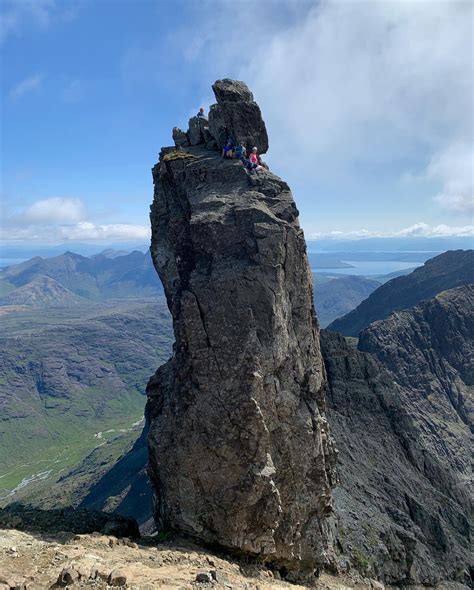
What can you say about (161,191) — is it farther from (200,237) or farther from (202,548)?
(202,548)

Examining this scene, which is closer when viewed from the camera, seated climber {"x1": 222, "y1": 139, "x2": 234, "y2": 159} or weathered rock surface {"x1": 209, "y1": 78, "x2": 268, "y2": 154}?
seated climber {"x1": 222, "y1": 139, "x2": 234, "y2": 159}

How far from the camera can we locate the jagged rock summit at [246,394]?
119ft

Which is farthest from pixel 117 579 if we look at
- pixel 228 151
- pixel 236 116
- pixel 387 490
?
pixel 387 490

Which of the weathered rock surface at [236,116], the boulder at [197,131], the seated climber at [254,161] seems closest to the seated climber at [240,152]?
the seated climber at [254,161]

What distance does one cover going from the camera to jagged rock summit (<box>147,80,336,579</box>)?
36.2m

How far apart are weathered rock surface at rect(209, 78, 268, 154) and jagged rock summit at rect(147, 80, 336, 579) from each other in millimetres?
7347

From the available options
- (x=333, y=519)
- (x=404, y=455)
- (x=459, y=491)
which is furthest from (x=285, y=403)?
(x=459, y=491)

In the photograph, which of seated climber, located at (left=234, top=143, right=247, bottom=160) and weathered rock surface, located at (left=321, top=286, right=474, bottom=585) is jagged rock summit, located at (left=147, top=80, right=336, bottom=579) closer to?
seated climber, located at (left=234, top=143, right=247, bottom=160)

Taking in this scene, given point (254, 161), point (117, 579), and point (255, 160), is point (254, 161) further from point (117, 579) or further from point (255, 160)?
point (117, 579)

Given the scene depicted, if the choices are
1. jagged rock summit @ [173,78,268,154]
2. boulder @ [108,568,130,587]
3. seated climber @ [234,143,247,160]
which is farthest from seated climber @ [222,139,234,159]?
boulder @ [108,568,130,587]

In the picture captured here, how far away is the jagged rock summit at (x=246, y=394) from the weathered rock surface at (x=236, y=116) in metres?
7.35

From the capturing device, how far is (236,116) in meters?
49.1

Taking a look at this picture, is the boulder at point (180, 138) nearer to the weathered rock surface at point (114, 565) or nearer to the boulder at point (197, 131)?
the boulder at point (197, 131)

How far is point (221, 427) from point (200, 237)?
15672mm
